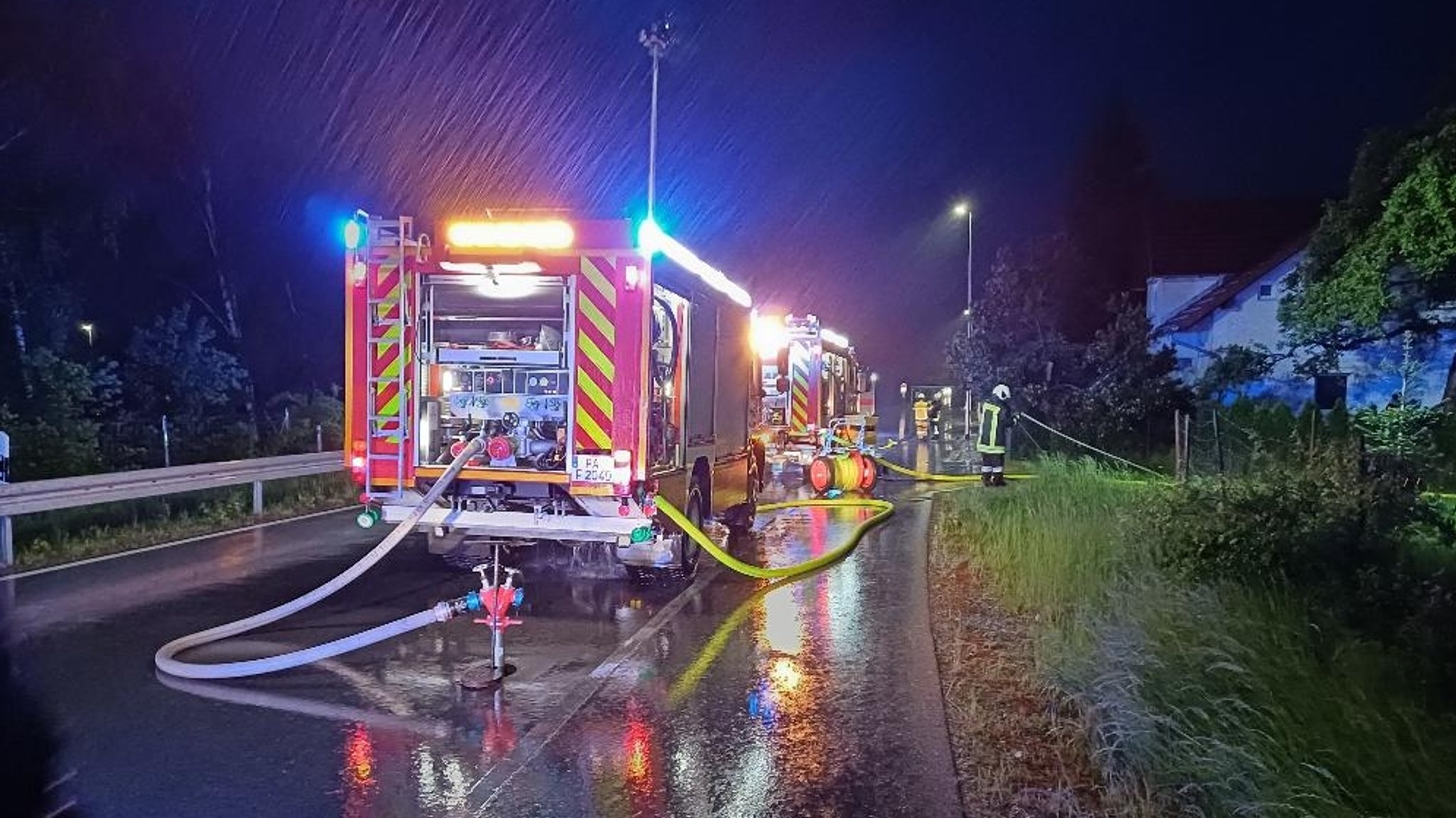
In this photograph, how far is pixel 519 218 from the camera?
321 inches

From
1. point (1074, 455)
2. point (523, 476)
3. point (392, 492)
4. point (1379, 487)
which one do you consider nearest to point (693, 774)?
point (523, 476)

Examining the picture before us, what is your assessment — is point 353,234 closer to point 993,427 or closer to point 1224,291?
point 993,427

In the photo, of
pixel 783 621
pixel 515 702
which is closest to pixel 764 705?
pixel 515 702

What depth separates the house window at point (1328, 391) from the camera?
2338cm

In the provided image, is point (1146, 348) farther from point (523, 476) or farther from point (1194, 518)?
point (523, 476)

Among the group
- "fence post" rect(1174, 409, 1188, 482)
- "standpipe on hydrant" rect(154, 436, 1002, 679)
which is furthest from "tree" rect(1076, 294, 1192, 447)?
"standpipe on hydrant" rect(154, 436, 1002, 679)

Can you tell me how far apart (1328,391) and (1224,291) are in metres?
3.90

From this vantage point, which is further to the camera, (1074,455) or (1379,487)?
(1074,455)

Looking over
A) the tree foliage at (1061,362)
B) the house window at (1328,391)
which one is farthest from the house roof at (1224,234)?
the house window at (1328,391)

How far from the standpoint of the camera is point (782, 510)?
15500mm

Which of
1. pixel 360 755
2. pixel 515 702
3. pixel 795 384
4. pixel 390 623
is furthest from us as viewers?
pixel 795 384

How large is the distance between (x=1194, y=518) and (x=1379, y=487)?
1291mm

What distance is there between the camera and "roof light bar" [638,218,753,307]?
26.5 feet

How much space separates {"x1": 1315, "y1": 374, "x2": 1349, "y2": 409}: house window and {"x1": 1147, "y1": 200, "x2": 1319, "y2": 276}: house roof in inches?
317
